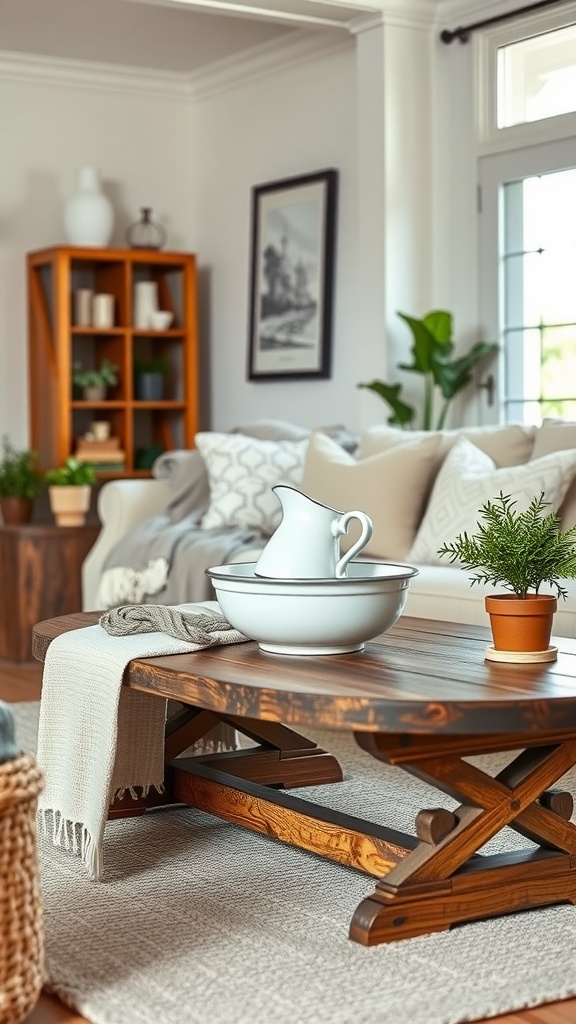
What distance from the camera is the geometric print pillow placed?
4.98 meters

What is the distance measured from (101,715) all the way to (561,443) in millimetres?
2128

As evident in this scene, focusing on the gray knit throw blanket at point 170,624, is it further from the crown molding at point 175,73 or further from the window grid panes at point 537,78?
the crown molding at point 175,73

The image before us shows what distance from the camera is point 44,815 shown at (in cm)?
275

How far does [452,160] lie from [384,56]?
1.64ft

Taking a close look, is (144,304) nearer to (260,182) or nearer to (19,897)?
(260,182)

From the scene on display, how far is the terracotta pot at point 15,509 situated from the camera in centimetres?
592

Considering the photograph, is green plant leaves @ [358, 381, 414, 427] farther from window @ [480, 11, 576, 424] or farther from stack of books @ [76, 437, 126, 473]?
stack of books @ [76, 437, 126, 473]

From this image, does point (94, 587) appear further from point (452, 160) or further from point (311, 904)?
point (311, 904)

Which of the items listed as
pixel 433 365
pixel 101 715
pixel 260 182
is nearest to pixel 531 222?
pixel 433 365

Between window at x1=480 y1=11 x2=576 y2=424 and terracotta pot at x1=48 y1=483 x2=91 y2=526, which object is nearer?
window at x1=480 y1=11 x2=576 y2=424

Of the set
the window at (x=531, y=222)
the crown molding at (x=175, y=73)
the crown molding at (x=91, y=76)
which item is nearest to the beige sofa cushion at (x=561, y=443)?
the window at (x=531, y=222)

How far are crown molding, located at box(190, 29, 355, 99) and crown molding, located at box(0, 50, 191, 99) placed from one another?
124 mm

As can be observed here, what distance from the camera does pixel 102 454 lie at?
6336 millimetres

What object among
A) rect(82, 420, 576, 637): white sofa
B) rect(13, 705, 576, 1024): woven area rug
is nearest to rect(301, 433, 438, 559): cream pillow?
rect(82, 420, 576, 637): white sofa
